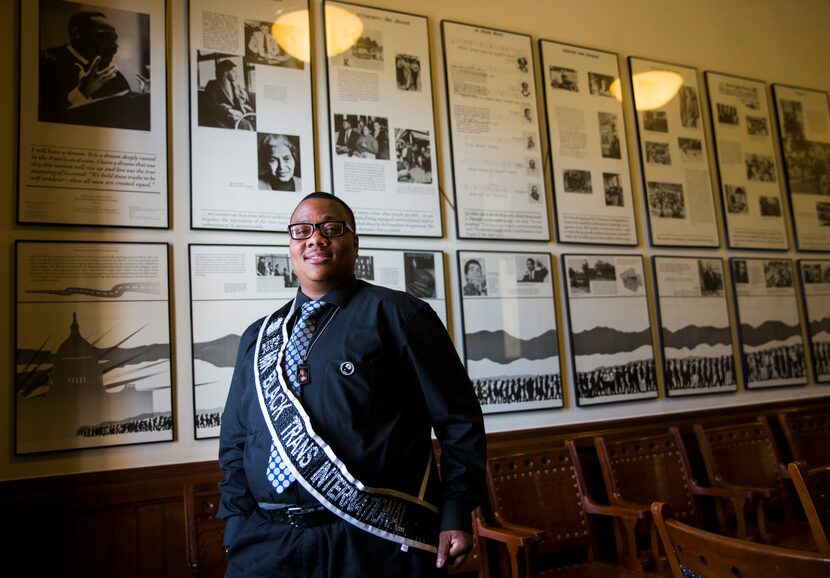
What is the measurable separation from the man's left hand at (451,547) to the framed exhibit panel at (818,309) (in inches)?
154

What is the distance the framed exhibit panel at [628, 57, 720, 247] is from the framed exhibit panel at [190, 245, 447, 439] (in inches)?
84.1

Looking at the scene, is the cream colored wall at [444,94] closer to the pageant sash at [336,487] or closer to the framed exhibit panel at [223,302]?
the framed exhibit panel at [223,302]

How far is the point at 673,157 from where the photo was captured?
420 cm

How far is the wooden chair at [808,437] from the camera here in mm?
3805

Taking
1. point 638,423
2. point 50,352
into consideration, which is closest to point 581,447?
point 638,423

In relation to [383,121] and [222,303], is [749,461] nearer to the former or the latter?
[383,121]

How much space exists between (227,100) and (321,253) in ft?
5.52

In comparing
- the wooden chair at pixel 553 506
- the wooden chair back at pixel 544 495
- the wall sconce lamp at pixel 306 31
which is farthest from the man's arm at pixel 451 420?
the wall sconce lamp at pixel 306 31

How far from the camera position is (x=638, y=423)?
3.72 m

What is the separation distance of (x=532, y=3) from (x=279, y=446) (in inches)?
135

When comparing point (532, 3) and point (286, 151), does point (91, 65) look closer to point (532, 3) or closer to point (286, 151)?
point (286, 151)

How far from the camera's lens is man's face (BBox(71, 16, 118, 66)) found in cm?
280

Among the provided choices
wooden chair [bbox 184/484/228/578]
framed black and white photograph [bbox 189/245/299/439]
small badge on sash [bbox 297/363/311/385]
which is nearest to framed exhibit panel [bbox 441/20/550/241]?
framed black and white photograph [bbox 189/245/299/439]

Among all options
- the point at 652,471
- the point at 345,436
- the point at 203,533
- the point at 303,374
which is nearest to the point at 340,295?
the point at 303,374
